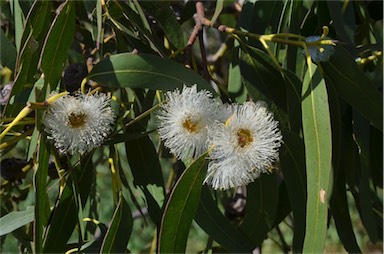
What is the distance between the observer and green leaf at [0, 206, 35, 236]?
110 cm

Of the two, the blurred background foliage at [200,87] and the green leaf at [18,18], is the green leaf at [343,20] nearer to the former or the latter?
the blurred background foliage at [200,87]

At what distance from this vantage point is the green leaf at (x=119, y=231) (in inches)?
40.3

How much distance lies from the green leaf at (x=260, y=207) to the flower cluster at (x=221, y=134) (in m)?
0.17

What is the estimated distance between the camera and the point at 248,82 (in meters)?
1.09

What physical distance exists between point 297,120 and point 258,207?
0.59 ft

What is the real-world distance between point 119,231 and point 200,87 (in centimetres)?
25

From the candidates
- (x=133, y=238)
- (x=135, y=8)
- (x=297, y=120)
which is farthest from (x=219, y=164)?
(x=133, y=238)

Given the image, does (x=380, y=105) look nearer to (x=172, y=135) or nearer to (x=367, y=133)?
(x=367, y=133)

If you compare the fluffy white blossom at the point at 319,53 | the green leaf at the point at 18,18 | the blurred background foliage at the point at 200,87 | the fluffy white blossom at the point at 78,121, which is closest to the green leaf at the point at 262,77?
the blurred background foliage at the point at 200,87

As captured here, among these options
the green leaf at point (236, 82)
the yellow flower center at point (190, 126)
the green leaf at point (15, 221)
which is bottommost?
the green leaf at point (15, 221)

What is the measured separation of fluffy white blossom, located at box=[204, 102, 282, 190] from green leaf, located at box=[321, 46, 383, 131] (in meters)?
0.15

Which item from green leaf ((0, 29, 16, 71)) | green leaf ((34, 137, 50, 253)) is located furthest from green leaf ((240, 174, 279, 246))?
green leaf ((0, 29, 16, 71))

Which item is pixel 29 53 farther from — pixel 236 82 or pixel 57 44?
pixel 236 82

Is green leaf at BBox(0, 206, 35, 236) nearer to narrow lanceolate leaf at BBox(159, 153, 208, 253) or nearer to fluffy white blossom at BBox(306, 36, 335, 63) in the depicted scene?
narrow lanceolate leaf at BBox(159, 153, 208, 253)
